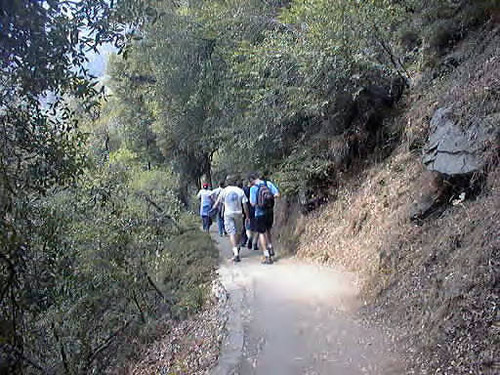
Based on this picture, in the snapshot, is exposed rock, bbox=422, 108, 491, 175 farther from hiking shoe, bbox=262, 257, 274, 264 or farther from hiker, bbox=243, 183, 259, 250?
hiker, bbox=243, 183, 259, 250

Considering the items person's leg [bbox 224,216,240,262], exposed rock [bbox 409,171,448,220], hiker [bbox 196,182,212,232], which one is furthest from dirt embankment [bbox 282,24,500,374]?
hiker [bbox 196,182,212,232]

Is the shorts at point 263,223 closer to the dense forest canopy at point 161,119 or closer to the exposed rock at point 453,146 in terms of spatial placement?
the dense forest canopy at point 161,119

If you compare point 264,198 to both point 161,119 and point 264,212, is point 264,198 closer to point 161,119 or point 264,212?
point 264,212

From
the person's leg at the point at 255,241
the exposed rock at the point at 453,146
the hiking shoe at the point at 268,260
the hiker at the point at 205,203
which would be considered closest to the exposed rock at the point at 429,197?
the exposed rock at the point at 453,146

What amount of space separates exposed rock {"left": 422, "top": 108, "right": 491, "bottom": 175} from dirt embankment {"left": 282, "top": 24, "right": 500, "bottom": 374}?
109 mm

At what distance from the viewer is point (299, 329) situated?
6.24 m

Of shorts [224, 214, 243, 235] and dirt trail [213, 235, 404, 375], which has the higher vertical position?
shorts [224, 214, 243, 235]

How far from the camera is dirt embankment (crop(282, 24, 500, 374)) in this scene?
441cm

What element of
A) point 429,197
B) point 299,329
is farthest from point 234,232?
point 429,197

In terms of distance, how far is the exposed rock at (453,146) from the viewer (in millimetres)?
6078

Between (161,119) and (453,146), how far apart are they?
16610 millimetres

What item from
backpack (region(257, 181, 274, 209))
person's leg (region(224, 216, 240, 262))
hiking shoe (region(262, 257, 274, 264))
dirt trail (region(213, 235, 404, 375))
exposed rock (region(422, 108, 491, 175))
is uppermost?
exposed rock (region(422, 108, 491, 175))

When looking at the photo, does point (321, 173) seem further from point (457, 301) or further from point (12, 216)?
point (12, 216)

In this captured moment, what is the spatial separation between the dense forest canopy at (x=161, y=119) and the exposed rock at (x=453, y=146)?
2565 millimetres
